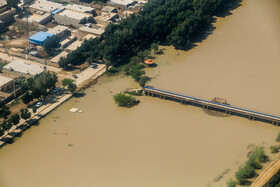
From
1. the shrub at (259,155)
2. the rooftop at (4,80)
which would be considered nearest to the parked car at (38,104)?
the rooftop at (4,80)

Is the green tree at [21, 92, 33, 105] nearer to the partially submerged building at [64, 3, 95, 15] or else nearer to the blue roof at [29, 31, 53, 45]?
the blue roof at [29, 31, 53, 45]

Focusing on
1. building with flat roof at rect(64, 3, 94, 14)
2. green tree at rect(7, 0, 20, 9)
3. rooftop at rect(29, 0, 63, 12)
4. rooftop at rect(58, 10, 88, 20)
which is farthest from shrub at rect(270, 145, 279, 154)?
green tree at rect(7, 0, 20, 9)

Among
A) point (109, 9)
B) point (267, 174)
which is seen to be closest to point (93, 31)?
point (109, 9)

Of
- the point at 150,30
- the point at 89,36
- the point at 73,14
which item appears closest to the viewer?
the point at 150,30

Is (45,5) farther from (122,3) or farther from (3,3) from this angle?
(122,3)

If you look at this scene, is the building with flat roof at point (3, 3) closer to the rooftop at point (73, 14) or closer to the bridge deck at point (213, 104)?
the rooftop at point (73, 14)

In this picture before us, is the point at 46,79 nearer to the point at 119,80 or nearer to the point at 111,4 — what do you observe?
the point at 119,80
